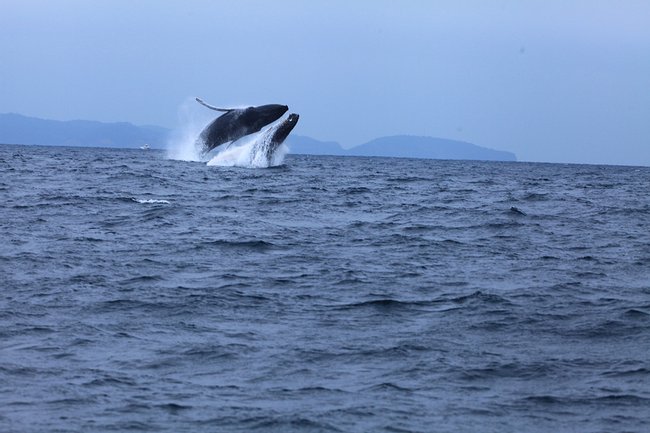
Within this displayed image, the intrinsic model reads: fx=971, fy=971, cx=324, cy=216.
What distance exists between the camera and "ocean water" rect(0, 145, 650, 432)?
7.68 m

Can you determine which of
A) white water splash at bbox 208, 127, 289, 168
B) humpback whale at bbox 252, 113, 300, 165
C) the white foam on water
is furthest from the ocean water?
white water splash at bbox 208, 127, 289, 168

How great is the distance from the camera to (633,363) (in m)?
9.38

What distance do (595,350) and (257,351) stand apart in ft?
11.3

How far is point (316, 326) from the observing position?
10461 millimetres

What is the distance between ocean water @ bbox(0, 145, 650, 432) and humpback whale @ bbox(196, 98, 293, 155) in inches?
599

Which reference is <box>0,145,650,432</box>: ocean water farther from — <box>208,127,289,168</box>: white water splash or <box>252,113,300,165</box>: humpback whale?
<box>208,127,289,168</box>: white water splash

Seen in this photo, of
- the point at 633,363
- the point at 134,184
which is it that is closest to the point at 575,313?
the point at 633,363

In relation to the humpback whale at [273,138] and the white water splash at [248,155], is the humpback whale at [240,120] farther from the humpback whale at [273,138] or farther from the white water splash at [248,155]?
the white water splash at [248,155]

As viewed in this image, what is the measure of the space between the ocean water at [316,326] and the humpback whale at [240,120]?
15209mm

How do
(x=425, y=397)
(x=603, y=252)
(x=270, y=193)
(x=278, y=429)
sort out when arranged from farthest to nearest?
(x=270, y=193) < (x=603, y=252) < (x=425, y=397) < (x=278, y=429)

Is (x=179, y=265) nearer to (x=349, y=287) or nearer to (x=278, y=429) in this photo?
(x=349, y=287)

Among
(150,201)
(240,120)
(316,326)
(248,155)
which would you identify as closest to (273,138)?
(248,155)

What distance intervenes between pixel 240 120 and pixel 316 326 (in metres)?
26.5

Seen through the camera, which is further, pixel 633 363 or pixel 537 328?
pixel 537 328
